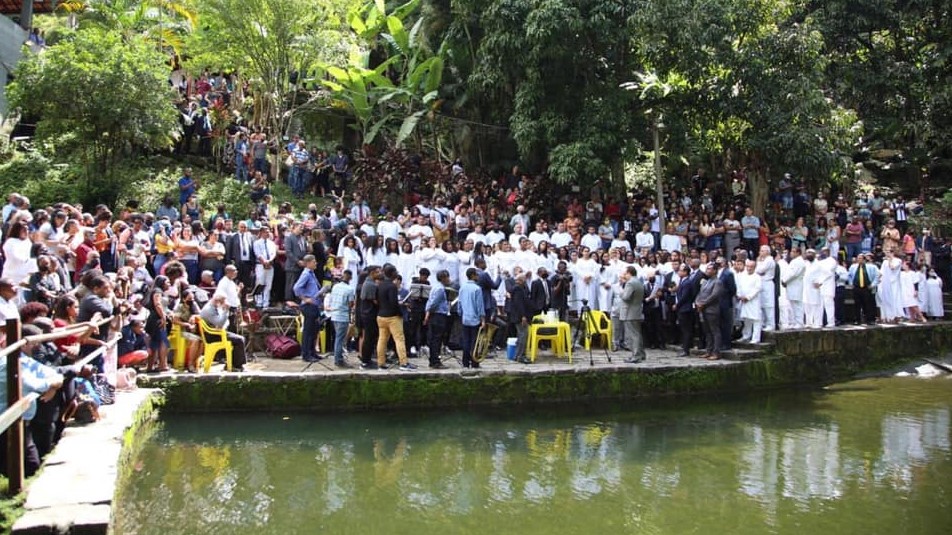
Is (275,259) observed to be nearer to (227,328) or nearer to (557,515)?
(227,328)

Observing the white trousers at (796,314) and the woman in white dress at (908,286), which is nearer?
the white trousers at (796,314)

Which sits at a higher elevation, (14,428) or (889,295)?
(889,295)

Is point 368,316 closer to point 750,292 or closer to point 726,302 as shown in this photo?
point 726,302

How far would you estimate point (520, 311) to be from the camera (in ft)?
42.7

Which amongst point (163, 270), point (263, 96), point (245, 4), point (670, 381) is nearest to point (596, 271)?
point (670, 381)

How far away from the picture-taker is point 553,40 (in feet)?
57.2

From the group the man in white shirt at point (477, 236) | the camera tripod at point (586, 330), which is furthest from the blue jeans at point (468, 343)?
the man in white shirt at point (477, 236)

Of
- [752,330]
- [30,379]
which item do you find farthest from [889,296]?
[30,379]

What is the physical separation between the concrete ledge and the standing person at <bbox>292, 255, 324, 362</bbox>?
3.91 meters

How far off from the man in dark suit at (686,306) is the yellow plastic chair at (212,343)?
7.25m

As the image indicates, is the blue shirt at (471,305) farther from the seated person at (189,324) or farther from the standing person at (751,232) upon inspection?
the standing person at (751,232)

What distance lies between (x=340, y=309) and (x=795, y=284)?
8533 mm

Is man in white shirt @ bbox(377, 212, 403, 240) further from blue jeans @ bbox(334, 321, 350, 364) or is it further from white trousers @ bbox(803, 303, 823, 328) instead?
white trousers @ bbox(803, 303, 823, 328)

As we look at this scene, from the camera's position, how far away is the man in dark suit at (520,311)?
12945 mm
